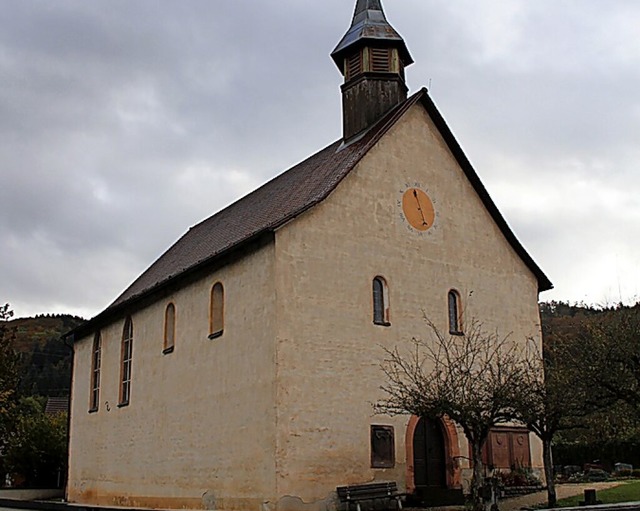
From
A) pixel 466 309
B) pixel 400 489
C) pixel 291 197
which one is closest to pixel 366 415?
pixel 400 489

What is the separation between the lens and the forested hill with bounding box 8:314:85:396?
307 feet

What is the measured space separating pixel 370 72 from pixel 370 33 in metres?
1.43

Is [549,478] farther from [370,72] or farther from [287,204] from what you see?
[370,72]

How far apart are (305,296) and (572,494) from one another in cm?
957

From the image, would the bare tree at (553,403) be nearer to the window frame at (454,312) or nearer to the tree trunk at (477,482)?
the tree trunk at (477,482)

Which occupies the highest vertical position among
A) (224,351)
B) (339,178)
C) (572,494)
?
(339,178)

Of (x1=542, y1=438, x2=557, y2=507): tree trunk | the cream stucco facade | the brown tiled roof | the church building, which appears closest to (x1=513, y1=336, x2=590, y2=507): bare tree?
(x1=542, y1=438, x2=557, y2=507): tree trunk

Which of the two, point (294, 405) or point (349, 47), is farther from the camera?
point (349, 47)

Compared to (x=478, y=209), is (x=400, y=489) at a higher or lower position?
lower

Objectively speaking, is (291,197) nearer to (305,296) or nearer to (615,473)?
(305,296)

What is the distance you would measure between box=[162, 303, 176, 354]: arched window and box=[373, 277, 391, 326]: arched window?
7.44 m

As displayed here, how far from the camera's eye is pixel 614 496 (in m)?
22.1

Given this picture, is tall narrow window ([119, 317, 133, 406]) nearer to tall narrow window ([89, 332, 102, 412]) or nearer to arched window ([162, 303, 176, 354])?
tall narrow window ([89, 332, 102, 412])

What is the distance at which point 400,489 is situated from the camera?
22.8 meters
